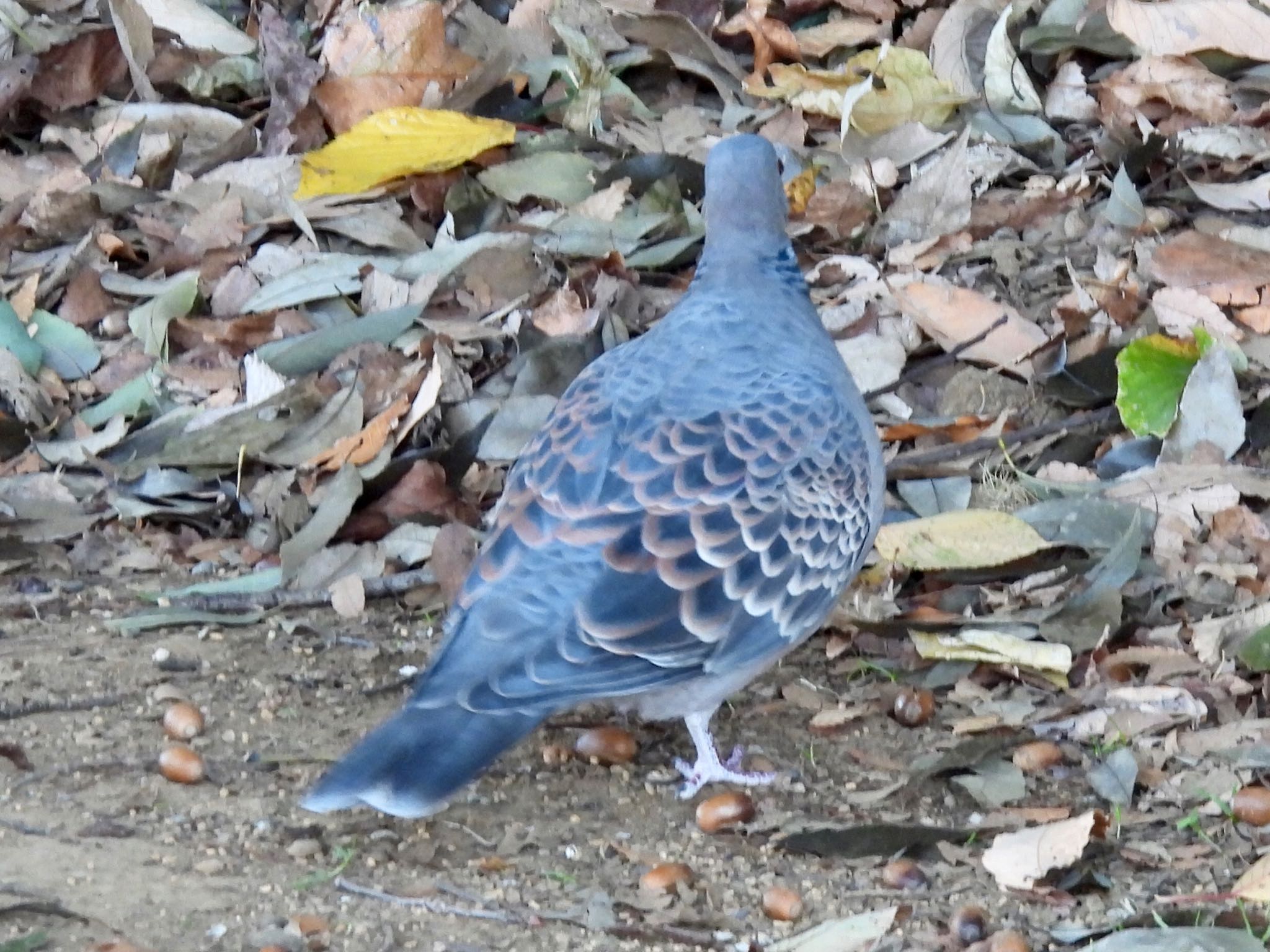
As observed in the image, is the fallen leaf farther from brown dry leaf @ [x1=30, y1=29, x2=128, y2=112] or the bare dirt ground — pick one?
brown dry leaf @ [x1=30, y1=29, x2=128, y2=112]

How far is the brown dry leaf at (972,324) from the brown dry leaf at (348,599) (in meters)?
1.75

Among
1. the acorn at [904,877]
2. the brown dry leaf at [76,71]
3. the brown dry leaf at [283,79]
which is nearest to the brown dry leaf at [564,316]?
the brown dry leaf at [283,79]

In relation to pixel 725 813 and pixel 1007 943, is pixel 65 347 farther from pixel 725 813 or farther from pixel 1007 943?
pixel 1007 943

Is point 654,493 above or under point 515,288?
above

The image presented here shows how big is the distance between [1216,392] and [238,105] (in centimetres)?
327

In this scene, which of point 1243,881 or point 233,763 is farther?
point 233,763

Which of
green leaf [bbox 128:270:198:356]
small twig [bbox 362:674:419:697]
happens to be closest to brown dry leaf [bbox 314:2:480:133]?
green leaf [bbox 128:270:198:356]

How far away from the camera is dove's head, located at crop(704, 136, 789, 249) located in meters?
3.79

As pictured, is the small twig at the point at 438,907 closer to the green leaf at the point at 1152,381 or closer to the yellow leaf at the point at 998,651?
the yellow leaf at the point at 998,651

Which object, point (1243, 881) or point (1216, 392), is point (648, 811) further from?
point (1216, 392)

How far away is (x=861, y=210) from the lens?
4.96 metres

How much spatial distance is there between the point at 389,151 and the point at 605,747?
2.30 m

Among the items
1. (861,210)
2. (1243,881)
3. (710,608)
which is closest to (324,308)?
(861,210)

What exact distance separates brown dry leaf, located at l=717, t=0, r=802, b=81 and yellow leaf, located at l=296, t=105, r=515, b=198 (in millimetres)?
1052
